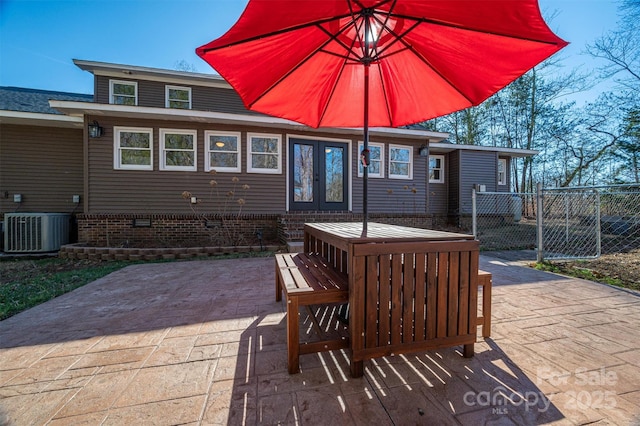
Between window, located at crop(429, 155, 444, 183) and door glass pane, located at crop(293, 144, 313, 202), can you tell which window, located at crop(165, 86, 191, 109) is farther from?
window, located at crop(429, 155, 444, 183)

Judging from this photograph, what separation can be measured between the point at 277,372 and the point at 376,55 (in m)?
2.40

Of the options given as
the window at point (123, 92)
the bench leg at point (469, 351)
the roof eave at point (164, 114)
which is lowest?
the bench leg at point (469, 351)

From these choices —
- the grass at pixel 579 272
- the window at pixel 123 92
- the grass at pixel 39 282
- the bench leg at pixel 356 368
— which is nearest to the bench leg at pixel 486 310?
the bench leg at pixel 356 368

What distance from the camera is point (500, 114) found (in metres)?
15.5

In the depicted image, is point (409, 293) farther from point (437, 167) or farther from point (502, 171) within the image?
point (502, 171)

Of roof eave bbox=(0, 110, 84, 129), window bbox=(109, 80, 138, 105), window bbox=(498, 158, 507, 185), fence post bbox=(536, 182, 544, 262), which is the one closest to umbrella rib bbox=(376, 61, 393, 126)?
fence post bbox=(536, 182, 544, 262)

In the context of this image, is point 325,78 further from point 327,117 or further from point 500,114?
point 500,114

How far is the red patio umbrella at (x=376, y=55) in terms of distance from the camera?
4.99ft

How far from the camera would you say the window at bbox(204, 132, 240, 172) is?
6.98 m

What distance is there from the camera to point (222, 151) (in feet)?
23.2

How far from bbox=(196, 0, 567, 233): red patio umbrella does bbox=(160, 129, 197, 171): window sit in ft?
17.5

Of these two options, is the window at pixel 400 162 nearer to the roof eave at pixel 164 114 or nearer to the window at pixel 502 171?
the roof eave at pixel 164 114

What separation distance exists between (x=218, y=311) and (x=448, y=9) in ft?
9.94

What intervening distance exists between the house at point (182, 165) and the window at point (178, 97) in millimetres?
33
